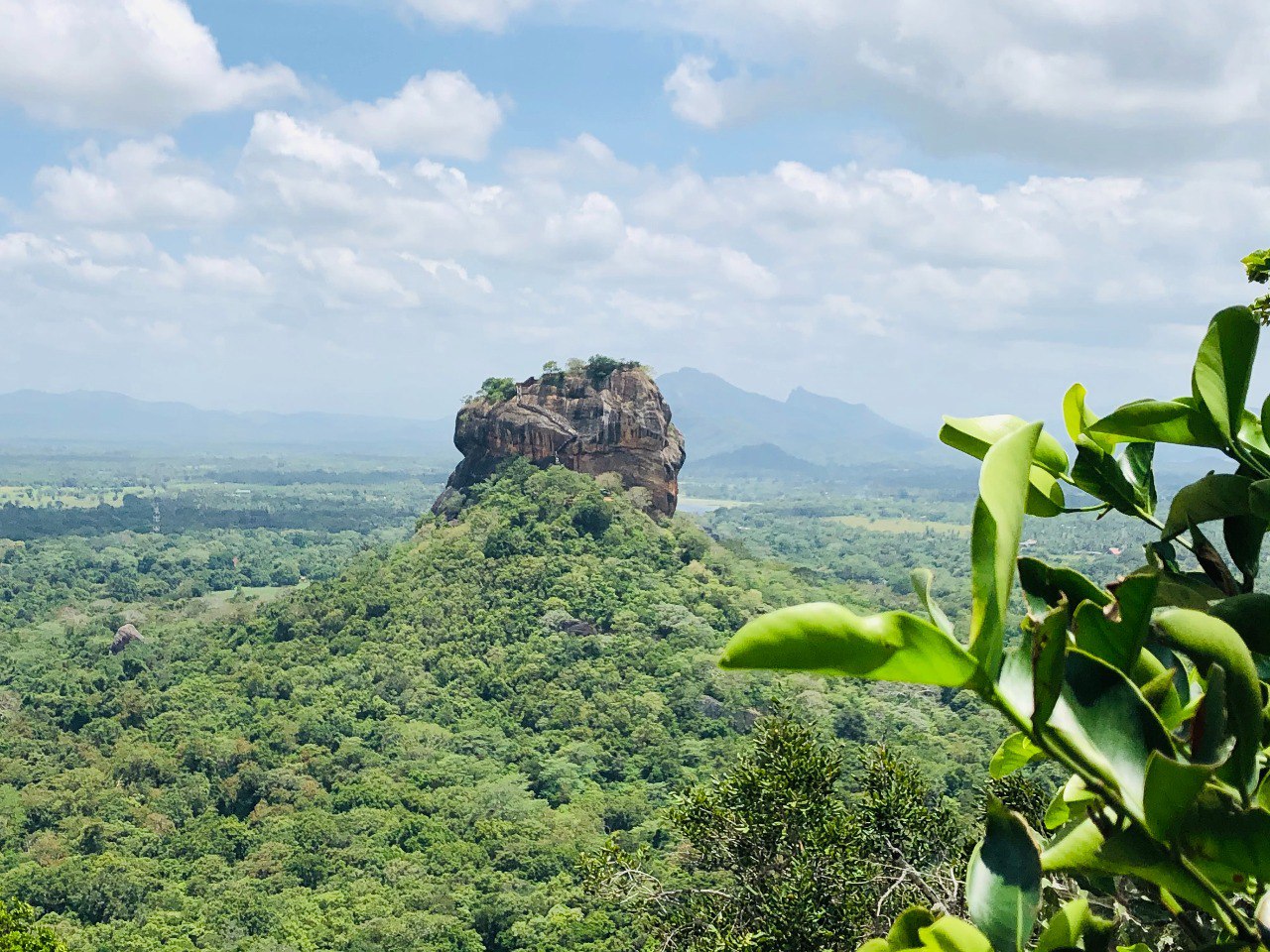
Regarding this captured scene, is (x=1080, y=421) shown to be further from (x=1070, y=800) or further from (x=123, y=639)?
(x=123, y=639)

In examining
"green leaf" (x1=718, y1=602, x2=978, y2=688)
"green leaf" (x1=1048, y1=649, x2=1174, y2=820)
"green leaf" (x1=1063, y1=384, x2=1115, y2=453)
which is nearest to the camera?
"green leaf" (x1=718, y1=602, x2=978, y2=688)

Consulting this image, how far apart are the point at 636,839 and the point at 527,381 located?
19.8 metres

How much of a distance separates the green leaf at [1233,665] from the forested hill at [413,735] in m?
16.9

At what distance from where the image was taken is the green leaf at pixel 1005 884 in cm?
104

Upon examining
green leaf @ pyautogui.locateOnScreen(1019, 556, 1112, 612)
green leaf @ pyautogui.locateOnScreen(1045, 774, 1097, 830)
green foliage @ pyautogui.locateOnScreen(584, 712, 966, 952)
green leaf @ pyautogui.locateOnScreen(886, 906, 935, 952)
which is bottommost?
green foliage @ pyautogui.locateOnScreen(584, 712, 966, 952)

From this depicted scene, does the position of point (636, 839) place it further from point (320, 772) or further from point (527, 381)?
point (527, 381)

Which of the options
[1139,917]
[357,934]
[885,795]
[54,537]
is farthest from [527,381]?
[54,537]

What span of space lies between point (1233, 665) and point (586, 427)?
120 feet

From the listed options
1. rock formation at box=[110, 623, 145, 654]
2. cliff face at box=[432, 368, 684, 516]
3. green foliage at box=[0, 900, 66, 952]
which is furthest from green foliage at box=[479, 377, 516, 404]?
green foliage at box=[0, 900, 66, 952]

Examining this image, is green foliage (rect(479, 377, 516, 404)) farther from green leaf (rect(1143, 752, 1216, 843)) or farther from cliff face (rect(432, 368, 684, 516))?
green leaf (rect(1143, 752, 1216, 843))

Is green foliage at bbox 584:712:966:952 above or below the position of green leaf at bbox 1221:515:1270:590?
below

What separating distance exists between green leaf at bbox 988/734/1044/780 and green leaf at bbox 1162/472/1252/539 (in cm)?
32

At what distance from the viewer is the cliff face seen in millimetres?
37312

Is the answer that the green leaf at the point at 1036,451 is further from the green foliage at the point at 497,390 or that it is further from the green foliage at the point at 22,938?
the green foliage at the point at 497,390
